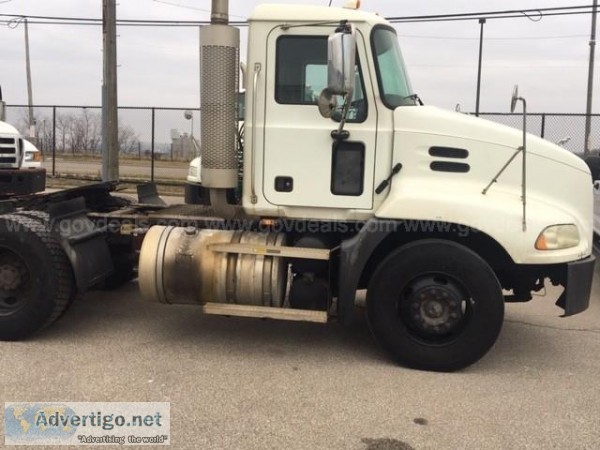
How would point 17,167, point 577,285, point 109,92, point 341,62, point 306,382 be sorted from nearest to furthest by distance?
point 341,62, point 306,382, point 577,285, point 17,167, point 109,92

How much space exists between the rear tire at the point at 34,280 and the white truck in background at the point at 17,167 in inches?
127

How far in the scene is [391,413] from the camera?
3.94 meters

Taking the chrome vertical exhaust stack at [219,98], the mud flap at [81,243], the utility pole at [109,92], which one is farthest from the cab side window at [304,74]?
the utility pole at [109,92]

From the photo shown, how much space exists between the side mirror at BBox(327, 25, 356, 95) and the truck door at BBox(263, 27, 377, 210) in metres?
0.52

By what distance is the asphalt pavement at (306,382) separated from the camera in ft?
12.0

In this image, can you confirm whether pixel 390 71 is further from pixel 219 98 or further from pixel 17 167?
pixel 17 167

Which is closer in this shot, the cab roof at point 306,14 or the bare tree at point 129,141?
the cab roof at point 306,14

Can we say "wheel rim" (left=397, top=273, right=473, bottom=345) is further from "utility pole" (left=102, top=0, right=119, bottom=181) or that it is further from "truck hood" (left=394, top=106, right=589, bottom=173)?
"utility pole" (left=102, top=0, right=119, bottom=181)

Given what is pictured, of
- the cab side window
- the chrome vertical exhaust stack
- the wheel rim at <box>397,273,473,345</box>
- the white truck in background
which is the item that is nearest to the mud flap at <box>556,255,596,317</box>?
the wheel rim at <box>397,273,473,345</box>

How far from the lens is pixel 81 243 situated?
5.28 meters

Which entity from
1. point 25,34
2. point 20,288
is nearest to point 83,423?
point 20,288

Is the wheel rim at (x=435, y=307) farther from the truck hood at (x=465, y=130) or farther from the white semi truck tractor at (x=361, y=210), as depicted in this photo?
the truck hood at (x=465, y=130)

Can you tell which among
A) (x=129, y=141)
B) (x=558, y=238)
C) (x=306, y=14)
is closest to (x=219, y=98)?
(x=306, y=14)

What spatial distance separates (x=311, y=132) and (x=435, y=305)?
172 centimetres
